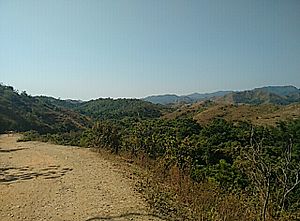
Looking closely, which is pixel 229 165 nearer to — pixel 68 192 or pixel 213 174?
pixel 213 174

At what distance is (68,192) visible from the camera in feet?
23.5

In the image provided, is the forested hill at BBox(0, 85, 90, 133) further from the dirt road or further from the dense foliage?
the dirt road

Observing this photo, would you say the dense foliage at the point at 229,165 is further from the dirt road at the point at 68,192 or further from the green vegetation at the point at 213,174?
the dirt road at the point at 68,192

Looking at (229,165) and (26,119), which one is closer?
(229,165)

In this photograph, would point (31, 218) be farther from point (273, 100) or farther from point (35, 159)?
point (273, 100)

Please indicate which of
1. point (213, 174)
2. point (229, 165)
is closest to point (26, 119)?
point (229, 165)

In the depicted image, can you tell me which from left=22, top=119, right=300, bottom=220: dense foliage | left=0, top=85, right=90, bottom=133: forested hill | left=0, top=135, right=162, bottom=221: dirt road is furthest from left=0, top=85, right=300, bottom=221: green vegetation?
left=0, top=85, right=90, bottom=133: forested hill

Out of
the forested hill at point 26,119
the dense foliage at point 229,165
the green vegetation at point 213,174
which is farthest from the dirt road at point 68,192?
the forested hill at point 26,119

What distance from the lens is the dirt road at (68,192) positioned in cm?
576

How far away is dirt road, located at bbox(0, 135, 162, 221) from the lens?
576 cm

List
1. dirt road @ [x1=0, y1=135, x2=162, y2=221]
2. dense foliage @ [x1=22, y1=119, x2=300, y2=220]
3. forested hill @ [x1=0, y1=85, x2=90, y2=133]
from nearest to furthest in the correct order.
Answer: dense foliage @ [x1=22, y1=119, x2=300, y2=220] → dirt road @ [x1=0, y1=135, x2=162, y2=221] → forested hill @ [x1=0, y1=85, x2=90, y2=133]

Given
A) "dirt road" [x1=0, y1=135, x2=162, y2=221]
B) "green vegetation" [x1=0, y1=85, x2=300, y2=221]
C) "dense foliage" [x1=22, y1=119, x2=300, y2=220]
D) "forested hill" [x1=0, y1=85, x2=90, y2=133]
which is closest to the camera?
"dense foliage" [x1=22, y1=119, x2=300, y2=220]

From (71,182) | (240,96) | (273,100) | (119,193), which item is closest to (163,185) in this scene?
(119,193)

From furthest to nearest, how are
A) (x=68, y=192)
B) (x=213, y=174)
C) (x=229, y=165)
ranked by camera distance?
1. (x=229, y=165)
2. (x=213, y=174)
3. (x=68, y=192)
